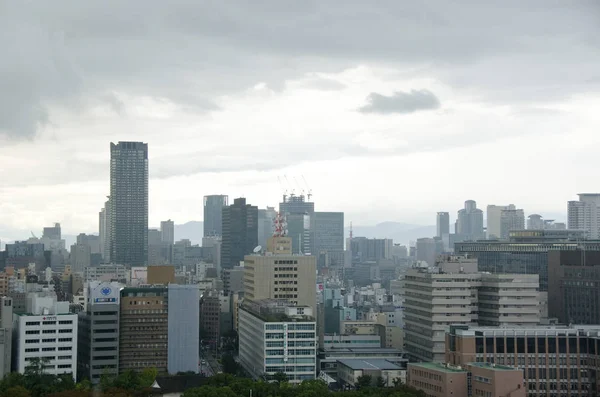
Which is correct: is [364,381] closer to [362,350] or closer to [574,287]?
[362,350]

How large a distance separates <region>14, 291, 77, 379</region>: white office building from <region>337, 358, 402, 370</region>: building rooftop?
16289mm

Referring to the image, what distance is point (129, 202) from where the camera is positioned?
614ft

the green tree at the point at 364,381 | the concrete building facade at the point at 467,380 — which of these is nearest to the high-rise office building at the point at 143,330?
the green tree at the point at 364,381

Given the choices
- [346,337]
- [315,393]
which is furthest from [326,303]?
[315,393]

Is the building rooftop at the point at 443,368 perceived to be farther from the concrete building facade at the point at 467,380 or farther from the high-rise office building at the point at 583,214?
the high-rise office building at the point at 583,214

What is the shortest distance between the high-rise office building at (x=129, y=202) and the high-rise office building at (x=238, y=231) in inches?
1204

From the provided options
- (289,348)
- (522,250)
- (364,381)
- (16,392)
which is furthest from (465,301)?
(522,250)

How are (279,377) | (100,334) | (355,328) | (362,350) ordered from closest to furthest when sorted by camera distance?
(279,377), (100,334), (362,350), (355,328)

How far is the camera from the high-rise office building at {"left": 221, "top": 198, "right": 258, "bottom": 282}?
6127 inches

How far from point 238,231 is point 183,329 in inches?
3889

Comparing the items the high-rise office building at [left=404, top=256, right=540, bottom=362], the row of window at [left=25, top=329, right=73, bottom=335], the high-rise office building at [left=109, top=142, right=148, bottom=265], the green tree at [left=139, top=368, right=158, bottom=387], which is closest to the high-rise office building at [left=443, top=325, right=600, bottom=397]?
the high-rise office building at [left=404, top=256, right=540, bottom=362]

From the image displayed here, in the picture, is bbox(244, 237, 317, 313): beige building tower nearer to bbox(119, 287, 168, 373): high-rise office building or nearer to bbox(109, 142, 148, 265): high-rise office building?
bbox(119, 287, 168, 373): high-rise office building

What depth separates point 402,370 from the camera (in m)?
51.4

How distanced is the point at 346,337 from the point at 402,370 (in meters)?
18.3
